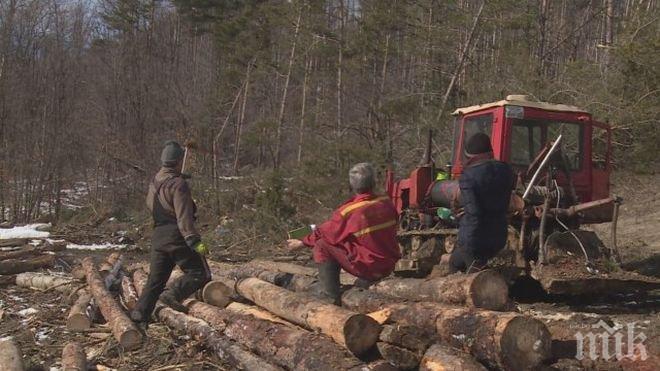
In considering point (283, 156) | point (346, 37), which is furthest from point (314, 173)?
point (346, 37)

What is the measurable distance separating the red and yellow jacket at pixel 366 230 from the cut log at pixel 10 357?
2.76 metres

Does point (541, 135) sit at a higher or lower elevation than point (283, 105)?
lower

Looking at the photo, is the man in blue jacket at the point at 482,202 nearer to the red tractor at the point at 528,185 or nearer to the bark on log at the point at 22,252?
the red tractor at the point at 528,185

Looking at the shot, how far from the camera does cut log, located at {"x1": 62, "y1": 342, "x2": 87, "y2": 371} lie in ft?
17.3

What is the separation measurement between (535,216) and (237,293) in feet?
11.9

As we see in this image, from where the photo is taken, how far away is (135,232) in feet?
60.2

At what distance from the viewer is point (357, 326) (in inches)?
180

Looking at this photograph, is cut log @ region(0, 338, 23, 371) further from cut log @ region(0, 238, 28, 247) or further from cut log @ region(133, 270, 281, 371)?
cut log @ region(0, 238, 28, 247)

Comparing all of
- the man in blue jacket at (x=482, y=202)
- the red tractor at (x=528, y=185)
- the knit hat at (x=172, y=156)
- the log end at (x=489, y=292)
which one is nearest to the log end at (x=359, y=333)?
the log end at (x=489, y=292)

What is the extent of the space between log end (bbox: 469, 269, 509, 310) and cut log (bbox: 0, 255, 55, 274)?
8.51 metres

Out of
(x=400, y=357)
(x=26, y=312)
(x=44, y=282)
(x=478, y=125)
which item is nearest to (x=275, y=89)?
(x=44, y=282)

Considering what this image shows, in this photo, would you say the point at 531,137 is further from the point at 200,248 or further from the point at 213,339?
the point at 213,339

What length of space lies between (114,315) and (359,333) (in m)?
3.23

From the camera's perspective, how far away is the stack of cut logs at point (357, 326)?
13.4 feet
